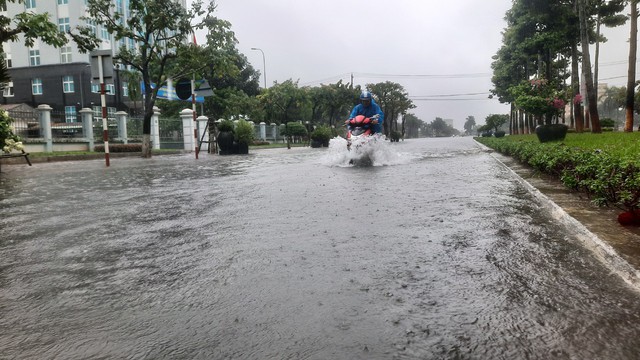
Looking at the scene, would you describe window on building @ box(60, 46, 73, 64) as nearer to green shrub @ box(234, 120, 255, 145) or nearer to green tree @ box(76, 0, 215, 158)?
green tree @ box(76, 0, 215, 158)

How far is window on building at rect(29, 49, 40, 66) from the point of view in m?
48.2

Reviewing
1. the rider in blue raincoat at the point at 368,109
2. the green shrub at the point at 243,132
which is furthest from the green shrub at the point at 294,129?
the rider in blue raincoat at the point at 368,109

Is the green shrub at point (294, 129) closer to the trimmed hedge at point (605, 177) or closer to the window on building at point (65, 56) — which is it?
the window on building at point (65, 56)

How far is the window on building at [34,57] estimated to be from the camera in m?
48.2

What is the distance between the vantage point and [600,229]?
450 centimetres

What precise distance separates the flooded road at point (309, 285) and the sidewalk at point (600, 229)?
0.34 feet

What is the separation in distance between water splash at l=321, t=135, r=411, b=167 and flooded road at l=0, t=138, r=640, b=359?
6908 mm

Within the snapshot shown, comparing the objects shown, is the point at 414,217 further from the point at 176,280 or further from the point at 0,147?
the point at 0,147

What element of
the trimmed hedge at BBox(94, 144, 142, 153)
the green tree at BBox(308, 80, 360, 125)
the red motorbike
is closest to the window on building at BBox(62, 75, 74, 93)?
the trimmed hedge at BBox(94, 144, 142, 153)

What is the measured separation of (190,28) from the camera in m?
21.8

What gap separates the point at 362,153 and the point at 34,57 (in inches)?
1868

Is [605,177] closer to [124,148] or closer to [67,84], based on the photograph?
[124,148]

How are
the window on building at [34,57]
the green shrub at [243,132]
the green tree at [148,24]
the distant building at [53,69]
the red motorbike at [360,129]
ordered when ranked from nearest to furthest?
the red motorbike at [360,129] < the green tree at [148,24] < the green shrub at [243,132] < the distant building at [53,69] < the window on building at [34,57]

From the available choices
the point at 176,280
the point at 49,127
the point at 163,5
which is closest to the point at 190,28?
the point at 163,5
